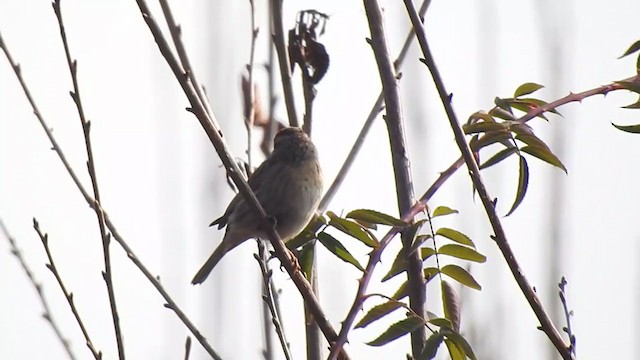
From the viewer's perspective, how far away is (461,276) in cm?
201

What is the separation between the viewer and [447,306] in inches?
76.4

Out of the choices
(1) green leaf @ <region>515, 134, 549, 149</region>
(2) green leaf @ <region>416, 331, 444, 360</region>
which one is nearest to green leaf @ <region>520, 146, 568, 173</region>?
(1) green leaf @ <region>515, 134, 549, 149</region>

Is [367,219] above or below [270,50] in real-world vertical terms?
below

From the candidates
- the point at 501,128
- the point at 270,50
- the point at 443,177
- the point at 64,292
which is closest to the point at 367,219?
the point at 443,177

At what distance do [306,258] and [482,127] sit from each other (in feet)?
2.06

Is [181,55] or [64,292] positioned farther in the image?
[181,55]

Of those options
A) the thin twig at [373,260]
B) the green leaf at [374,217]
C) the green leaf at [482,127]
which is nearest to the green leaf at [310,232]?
the green leaf at [374,217]

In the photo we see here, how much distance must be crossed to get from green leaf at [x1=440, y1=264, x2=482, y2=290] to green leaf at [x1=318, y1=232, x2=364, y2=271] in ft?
0.69

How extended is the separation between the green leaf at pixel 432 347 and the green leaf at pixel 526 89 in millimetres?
621

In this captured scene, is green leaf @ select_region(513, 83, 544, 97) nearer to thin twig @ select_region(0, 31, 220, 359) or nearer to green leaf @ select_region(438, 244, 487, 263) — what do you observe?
green leaf @ select_region(438, 244, 487, 263)

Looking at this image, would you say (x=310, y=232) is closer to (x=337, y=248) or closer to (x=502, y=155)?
(x=337, y=248)

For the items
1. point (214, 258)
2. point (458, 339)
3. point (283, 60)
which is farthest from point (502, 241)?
point (214, 258)

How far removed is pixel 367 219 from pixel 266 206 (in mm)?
2177

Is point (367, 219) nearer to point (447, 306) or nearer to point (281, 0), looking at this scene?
point (447, 306)
